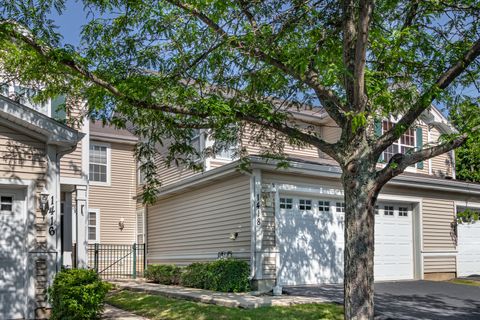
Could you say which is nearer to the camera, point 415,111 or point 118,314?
point 415,111

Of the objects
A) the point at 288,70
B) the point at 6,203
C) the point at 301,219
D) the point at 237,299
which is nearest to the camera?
the point at 288,70

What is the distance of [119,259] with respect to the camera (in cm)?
2048

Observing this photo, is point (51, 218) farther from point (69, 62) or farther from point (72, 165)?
point (69, 62)

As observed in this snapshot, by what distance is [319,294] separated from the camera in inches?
501

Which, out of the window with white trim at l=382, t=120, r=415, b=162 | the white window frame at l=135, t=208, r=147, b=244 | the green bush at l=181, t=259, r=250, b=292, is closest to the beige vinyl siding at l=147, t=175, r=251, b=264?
the white window frame at l=135, t=208, r=147, b=244

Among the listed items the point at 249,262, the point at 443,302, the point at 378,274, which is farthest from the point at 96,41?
the point at 378,274

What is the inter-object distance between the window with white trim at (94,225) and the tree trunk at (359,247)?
1516cm

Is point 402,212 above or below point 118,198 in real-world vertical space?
below

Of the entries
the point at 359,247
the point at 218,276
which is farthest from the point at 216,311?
the point at 359,247

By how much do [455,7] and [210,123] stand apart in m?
4.20

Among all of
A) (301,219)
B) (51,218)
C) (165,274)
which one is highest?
(51,218)

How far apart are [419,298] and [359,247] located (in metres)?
7.21

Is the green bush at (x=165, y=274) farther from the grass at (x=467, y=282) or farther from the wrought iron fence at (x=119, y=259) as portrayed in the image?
the grass at (x=467, y=282)

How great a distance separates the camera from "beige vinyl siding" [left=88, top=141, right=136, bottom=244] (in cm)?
2086
